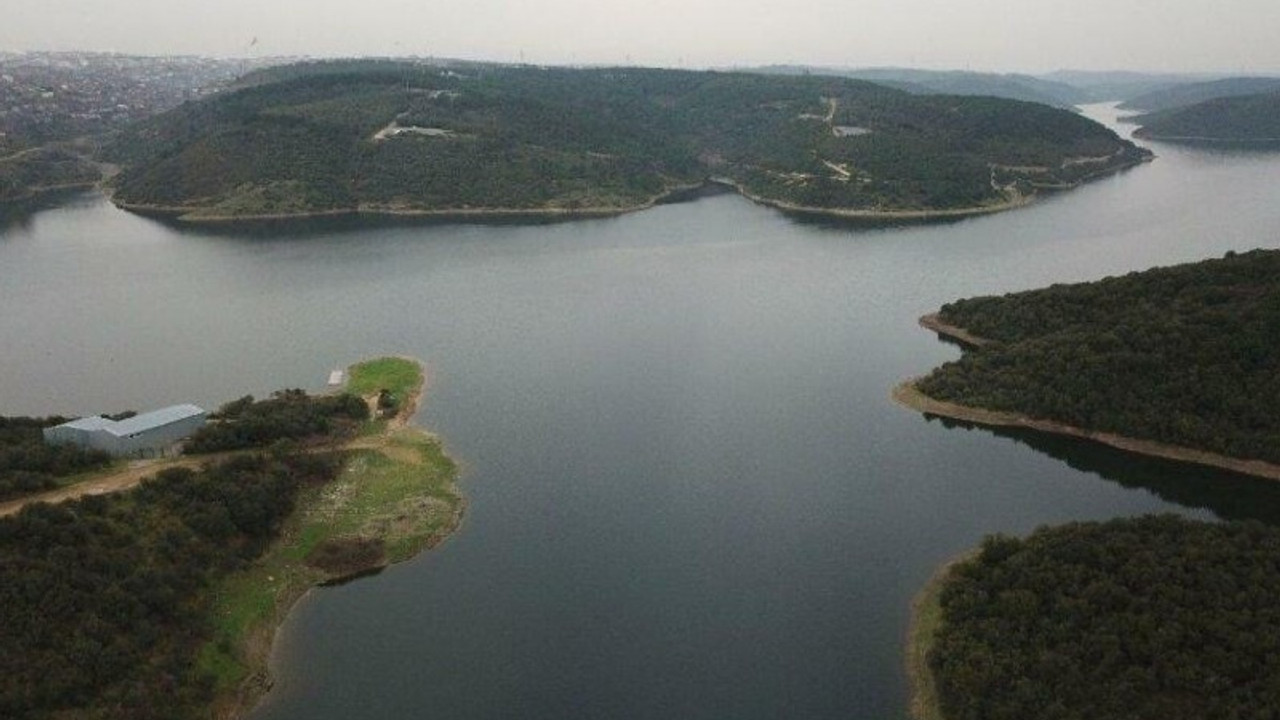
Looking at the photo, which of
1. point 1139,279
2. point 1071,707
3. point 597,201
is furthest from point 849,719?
point 597,201

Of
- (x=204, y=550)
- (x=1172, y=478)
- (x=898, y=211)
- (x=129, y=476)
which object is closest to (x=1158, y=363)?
(x=1172, y=478)

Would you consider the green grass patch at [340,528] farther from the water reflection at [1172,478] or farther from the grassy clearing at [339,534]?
the water reflection at [1172,478]

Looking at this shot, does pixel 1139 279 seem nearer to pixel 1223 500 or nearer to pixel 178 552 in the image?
pixel 1223 500

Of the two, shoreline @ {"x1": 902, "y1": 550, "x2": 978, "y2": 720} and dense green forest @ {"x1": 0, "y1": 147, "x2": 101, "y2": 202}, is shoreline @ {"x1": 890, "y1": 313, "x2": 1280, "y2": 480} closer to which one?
shoreline @ {"x1": 902, "y1": 550, "x2": 978, "y2": 720}

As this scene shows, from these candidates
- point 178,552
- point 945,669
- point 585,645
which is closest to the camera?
point 945,669

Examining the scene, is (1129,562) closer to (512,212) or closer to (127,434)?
(127,434)
